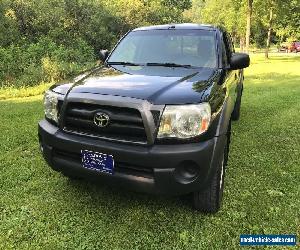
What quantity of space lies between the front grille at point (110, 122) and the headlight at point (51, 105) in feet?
0.73

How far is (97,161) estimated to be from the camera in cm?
312

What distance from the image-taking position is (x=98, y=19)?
23906 millimetres

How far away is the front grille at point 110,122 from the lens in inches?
118

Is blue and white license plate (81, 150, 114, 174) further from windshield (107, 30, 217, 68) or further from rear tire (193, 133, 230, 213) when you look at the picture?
windshield (107, 30, 217, 68)

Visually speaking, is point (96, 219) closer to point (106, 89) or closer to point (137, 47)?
point (106, 89)

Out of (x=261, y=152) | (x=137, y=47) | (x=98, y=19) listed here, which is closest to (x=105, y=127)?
(x=137, y=47)

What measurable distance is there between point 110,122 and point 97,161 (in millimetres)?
360

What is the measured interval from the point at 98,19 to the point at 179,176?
886 inches

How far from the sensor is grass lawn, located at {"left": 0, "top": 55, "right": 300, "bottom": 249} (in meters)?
3.16

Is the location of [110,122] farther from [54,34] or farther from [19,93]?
[54,34]

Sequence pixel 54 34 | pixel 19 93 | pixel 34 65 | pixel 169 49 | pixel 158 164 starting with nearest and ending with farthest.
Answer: pixel 158 164 < pixel 169 49 < pixel 19 93 < pixel 34 65 < pixel 54 34

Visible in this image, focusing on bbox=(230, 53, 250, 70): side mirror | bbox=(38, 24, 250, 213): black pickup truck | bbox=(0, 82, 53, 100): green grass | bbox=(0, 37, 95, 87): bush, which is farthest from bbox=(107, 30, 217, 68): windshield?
bbox=(0, 37, 95, 87): bush

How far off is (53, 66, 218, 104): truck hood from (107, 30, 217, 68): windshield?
0.88 ft

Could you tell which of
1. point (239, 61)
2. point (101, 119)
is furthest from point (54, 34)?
point (101, 119)
